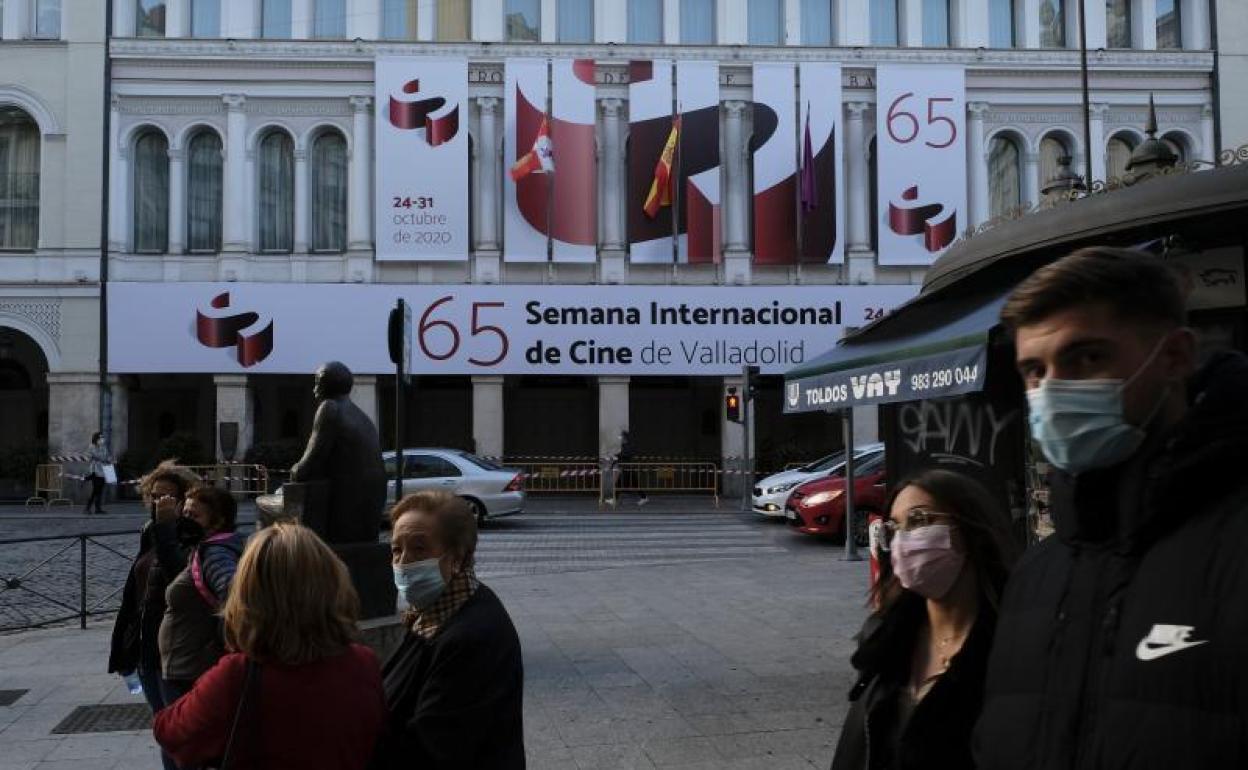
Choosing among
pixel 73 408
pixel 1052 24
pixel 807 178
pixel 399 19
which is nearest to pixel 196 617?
pixel 807 178

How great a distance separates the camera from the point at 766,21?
29.8m

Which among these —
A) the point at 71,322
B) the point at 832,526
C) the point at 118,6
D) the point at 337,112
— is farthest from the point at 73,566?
the point at 118,6

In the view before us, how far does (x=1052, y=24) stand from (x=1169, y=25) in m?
3.76

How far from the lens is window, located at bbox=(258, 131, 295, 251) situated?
2850 cm

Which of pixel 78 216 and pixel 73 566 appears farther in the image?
pixel 78 216

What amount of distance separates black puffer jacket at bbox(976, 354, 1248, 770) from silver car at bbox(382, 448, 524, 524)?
17.6 m

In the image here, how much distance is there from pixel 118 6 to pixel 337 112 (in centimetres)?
679

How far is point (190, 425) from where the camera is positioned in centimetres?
3078

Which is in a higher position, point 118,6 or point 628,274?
point 118,6

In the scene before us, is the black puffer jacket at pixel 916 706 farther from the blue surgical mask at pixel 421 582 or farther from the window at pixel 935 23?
the window at pixel 935 23

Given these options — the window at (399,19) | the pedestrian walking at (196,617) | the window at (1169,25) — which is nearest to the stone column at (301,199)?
the window at (399,19)

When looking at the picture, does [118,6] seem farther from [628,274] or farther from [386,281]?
[628,274]

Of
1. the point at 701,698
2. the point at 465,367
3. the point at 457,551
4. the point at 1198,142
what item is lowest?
the point at 701,698

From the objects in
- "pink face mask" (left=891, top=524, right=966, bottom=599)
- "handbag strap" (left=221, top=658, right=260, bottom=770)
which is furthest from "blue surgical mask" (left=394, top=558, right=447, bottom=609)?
"pink face mask" (left=891, top=524, right=966, bottom=599)
